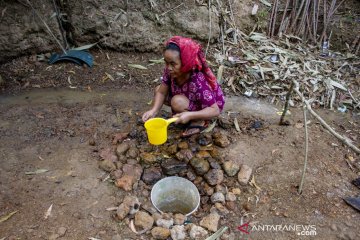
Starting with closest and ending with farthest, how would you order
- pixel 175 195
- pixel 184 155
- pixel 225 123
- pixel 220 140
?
pixel 175 195
pixel 184 155
pixel 220 140
pixel 225 123

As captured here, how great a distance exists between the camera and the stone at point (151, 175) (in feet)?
7.71

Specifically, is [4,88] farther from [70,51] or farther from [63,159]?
[63,159]

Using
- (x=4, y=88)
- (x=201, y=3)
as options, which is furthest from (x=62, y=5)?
(x=201, y=3)

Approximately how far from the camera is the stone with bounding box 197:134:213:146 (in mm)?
2647

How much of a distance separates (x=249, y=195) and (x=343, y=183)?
77 cm

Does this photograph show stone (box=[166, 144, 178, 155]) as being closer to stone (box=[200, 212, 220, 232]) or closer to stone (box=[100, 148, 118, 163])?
stone (box=[100, 148, 118, 163])

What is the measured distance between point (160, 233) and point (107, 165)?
69 centimetres

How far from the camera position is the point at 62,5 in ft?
11.8

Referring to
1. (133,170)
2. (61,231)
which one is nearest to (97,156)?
(133,170)

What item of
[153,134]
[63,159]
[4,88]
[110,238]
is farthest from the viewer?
[4,88]

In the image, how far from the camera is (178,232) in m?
2.00

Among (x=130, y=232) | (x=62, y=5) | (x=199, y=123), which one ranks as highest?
(x=62, y=5)

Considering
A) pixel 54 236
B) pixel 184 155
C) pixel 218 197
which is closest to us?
pixel 54 236

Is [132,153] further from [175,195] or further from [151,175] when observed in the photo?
[175,195]
